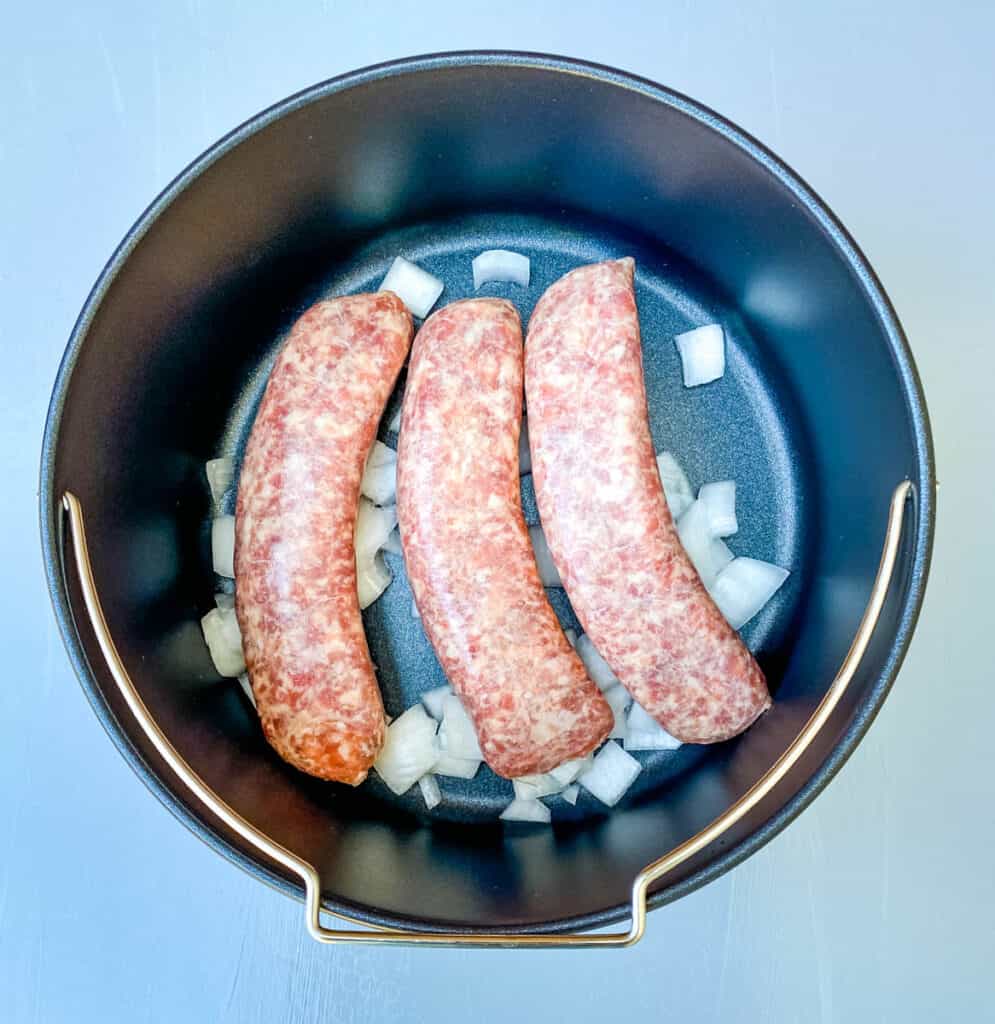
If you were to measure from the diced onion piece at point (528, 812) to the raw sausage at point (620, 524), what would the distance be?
350 millimetres

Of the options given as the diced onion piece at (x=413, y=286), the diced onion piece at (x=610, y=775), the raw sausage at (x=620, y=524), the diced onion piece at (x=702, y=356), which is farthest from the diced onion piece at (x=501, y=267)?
the diced onion piece at (x=610, y=775)

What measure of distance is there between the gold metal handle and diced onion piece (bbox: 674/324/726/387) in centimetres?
52

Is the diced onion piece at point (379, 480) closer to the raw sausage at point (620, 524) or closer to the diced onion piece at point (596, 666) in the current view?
the raw sausage at point (620, 524)

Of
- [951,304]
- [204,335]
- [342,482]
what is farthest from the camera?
[951,304]

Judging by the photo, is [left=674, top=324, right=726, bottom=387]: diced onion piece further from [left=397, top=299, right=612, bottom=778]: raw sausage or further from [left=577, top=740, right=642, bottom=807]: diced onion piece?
[left=577, top=740, right=642, bottom=807]: diced onion piece

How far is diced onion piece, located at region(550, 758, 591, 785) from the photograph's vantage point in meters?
1.68

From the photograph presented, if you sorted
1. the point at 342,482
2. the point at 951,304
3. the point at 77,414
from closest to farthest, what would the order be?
the point at 77,414 → the point at 342,482 → the point at 951,304

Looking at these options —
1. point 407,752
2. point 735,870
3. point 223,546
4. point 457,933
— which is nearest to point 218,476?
point 223,546

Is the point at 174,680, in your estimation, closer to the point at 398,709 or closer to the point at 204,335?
the point at 398,709

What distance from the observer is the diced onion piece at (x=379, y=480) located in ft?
5.76

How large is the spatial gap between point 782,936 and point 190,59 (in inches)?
89.4

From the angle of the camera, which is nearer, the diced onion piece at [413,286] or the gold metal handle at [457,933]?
the gold metal handle at [457,933]

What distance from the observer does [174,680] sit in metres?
1.57

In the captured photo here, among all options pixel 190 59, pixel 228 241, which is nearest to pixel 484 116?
pixel 228 241
